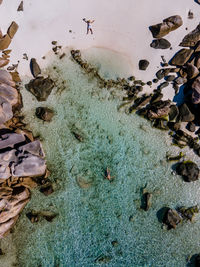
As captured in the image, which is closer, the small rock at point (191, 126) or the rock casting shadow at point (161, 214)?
the small rock at point (191, 126)

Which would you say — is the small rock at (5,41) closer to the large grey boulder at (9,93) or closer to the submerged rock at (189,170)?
the large grey boulder at (9,93)

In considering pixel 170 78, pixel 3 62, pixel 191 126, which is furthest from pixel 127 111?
pixel 3 62

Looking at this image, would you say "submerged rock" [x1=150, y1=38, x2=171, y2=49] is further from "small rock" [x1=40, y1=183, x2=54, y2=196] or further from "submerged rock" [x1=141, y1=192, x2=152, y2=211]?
"small rock" [x1=40, y1=183, x2=54, y2=196]

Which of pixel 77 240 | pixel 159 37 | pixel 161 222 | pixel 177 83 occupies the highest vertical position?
pixel 159 37

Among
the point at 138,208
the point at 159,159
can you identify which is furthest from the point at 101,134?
the point at 138,208

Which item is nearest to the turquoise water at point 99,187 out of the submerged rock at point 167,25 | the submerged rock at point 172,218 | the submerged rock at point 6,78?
the submerged rock at point 172,218

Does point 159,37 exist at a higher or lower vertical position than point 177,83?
higher

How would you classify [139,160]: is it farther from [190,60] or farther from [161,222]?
[190,60]
